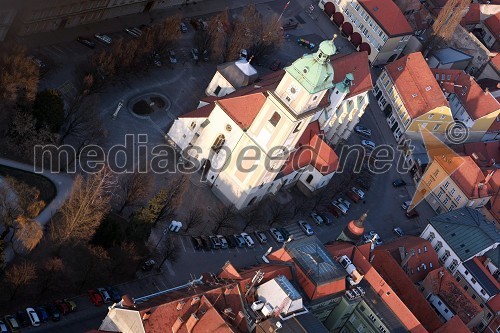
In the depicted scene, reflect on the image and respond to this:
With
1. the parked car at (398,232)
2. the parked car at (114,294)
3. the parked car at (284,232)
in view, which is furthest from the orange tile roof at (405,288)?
the parked car at (114,294)

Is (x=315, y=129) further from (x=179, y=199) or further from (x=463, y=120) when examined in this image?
(x=463, y=120)

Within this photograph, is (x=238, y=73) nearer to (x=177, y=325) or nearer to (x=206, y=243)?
(x=206, y=243)

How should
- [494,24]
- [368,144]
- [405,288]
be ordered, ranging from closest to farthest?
[405,288] < [368,144] < [494,24]

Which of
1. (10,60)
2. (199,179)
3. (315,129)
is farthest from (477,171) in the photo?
(10,60)

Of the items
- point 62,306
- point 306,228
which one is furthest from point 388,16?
point 62,306

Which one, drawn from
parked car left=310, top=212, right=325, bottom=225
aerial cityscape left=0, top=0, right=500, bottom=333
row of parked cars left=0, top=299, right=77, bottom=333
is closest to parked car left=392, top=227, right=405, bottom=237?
aerial cityscape left=0, top=0, right=500, bottom=333

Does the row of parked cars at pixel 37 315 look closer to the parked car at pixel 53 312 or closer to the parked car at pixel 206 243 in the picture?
the parked car at pixel 53 312

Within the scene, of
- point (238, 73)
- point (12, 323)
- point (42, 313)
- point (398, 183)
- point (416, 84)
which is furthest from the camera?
point (416, 84)
